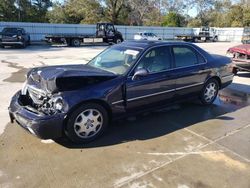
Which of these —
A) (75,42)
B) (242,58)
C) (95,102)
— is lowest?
(95,102)

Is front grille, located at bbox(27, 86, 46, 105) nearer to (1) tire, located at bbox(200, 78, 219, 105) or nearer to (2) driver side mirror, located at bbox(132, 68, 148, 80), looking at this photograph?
(2) driver side mirror, located at bbox(132, 68, 148, 80)

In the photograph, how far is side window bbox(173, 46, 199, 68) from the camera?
5301 millimetres

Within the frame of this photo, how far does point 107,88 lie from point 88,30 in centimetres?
2717

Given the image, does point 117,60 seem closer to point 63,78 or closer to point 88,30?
point 63,78

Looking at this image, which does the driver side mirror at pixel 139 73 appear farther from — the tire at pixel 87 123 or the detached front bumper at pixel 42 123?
the detached front bumper at pixel 42 123

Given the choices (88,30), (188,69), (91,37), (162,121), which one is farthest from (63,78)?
(88,30)

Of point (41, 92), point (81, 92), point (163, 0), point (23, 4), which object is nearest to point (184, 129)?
point (81, 92)

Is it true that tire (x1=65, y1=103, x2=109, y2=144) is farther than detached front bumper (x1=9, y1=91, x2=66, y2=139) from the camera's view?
Yes

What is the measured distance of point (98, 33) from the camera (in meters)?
26.7

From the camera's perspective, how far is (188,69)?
5.45m

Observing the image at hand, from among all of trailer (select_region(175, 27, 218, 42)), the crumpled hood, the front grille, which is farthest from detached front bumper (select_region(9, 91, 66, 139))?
trailer (select_region(175, 27, 218, 42))

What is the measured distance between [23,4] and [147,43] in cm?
3932

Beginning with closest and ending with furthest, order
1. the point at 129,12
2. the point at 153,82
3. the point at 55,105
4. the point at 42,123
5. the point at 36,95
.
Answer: the point at 42,123, the point at 55,105, the point at 36,95, the point at 153,82, the point at 129,12

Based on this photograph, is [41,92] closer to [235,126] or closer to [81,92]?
[81,92]
